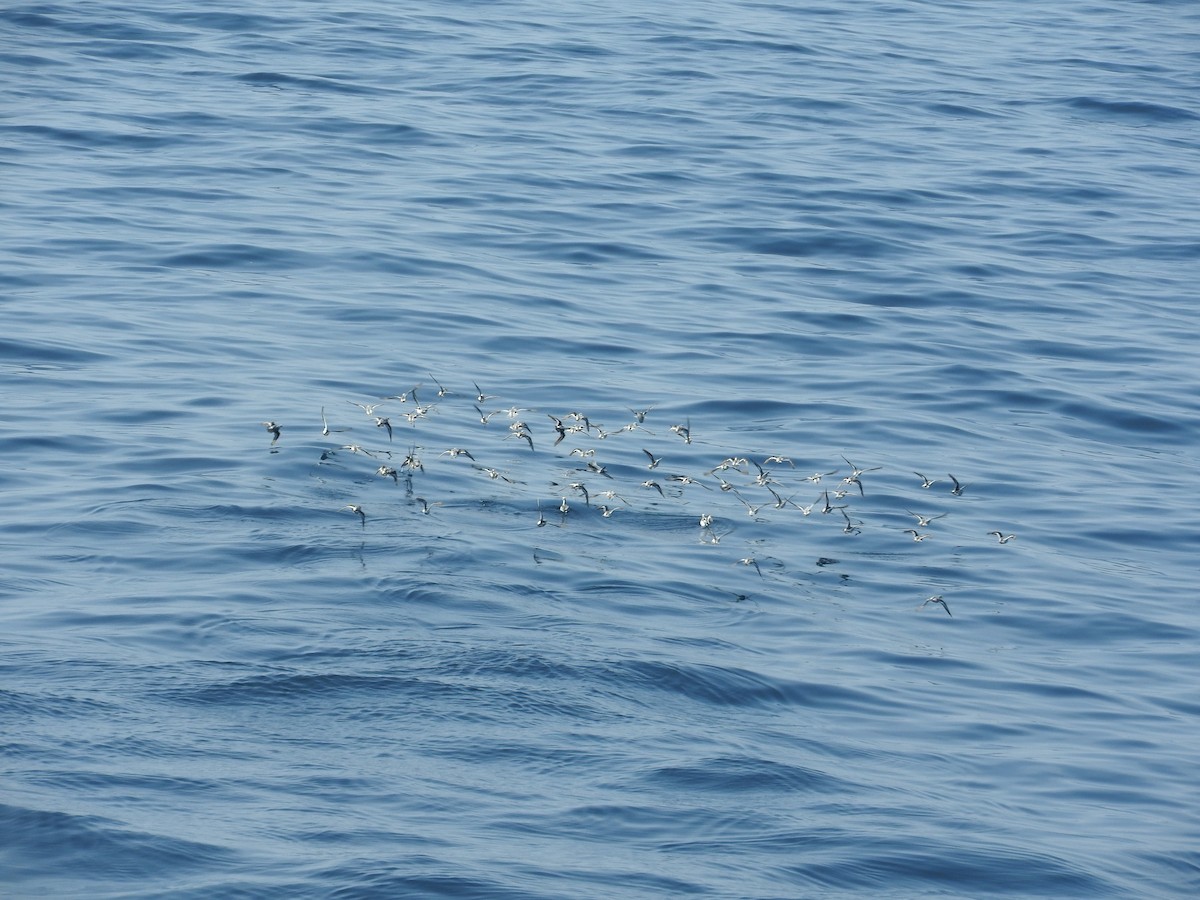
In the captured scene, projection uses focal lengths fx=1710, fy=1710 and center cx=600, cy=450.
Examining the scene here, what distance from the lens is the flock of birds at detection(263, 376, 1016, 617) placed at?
1673 centimetres

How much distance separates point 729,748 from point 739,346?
9.83 meters

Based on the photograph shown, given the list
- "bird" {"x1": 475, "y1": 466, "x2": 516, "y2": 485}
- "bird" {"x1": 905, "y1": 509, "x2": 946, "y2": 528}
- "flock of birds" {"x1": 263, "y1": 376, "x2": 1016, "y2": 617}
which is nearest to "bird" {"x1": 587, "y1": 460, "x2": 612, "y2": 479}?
"flock of birds" {"x1": 263, "y1": 376, "x2": 1016, "y2": 617}

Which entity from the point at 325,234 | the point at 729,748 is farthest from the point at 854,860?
the point at 325,234

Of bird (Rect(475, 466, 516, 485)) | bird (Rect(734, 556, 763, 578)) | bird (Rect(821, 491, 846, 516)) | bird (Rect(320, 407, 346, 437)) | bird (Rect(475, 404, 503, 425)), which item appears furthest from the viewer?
bird (Rect(475, 404, 503, 425))

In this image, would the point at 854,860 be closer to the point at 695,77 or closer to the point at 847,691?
the point at 847,691

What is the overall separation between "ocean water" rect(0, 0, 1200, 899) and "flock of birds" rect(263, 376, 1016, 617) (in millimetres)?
71

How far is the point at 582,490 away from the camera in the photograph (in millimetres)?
17000

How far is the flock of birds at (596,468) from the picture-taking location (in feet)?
54.9

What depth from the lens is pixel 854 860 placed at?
11102 millimetres

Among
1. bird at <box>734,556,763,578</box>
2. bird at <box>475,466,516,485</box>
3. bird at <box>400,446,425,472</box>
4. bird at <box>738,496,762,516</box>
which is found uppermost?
bird at <box>400,446,425,472</box>

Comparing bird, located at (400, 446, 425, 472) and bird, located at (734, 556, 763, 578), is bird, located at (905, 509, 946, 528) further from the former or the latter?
bird, located at (400, 446, 425, 472)

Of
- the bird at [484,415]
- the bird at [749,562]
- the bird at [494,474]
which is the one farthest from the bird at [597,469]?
the bird at [749,562]

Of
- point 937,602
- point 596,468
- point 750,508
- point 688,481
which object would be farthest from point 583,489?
point 937,602

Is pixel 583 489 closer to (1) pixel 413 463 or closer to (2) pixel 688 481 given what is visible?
(2) pixel 688 481
